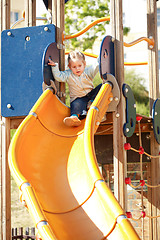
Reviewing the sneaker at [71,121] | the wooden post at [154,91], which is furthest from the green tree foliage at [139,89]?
the sneaker at [71,121]

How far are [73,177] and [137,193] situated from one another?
379 cm

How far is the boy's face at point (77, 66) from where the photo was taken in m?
4.76

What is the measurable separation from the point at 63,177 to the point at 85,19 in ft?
42.8

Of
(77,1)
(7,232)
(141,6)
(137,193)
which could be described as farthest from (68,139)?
(141,6)

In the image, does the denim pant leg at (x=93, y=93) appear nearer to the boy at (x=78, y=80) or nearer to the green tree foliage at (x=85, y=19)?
the boy at (x=78, y=80)

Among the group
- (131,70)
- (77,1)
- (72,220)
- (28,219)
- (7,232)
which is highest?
(77,1)

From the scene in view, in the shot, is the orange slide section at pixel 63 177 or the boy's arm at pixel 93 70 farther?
the boy's arm at pixel 93 70

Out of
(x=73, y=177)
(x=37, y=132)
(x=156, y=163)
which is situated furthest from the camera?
(x=156, y=163)

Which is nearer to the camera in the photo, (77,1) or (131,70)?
(77,1)

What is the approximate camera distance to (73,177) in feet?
12.9

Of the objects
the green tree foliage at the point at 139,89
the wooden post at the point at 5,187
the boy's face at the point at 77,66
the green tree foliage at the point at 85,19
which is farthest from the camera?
the green tree foliage at the point at 139,89

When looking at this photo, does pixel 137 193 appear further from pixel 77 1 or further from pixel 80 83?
pixel 77 1

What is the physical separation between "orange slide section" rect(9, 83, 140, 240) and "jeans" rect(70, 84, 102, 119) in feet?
0.43

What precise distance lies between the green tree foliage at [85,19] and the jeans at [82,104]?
36.9 feet
